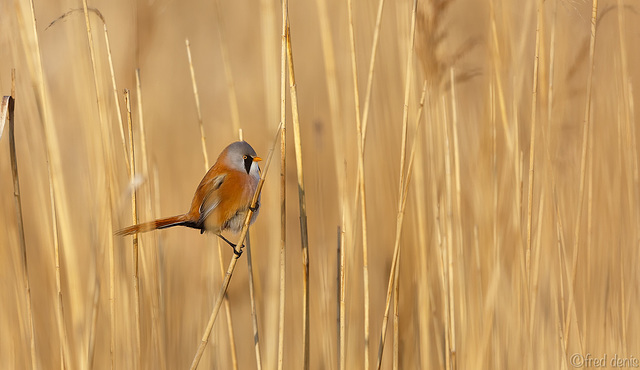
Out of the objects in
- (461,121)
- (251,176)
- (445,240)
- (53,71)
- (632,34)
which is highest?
(53,71)

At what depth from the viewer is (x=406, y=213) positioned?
181 centimetres

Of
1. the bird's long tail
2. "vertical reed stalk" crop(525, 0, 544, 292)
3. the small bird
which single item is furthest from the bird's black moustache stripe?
"vertical reed stalk" crop(525, 0, 544, 292)

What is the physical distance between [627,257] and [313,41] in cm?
186

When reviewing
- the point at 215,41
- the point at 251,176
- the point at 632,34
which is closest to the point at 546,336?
the point at 251,176

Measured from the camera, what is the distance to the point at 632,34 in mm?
2322

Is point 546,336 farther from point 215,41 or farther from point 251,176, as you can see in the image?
point 215,41

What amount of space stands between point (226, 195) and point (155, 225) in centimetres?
32

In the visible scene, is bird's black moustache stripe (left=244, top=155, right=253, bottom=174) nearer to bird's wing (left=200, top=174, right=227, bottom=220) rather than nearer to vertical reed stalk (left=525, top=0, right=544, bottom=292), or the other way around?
bird's wing (left=200, top=174, right=227, bottom=220)

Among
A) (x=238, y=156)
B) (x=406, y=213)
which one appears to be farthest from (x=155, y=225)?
(x=406, y=213)

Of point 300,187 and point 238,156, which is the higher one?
point 238,156

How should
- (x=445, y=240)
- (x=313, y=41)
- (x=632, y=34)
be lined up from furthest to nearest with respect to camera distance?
1. (x=313, y=41)
2. (x=632, y=34)
3. (x=445, y=240)

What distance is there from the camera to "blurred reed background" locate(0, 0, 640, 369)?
1421 mm

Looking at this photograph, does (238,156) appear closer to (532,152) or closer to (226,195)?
(226,195)

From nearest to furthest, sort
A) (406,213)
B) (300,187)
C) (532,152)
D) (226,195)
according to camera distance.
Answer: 1. (300,187)
2. (532,152)
3. (226,195)
4. (406,213)
